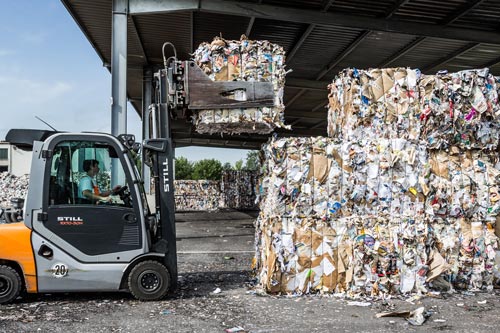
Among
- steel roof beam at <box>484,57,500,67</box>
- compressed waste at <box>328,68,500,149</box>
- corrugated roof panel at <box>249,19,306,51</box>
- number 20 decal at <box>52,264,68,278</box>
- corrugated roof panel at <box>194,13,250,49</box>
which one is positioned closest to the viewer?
number 20 decal at <box>52,264,68,278</box>

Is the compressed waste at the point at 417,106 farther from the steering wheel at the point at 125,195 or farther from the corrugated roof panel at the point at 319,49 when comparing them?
the corrugated roof panel at the point at 319,49

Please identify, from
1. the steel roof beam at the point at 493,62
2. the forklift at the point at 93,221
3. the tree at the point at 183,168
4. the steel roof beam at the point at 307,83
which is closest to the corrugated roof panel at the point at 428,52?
the steel roof beam at the point at 493,62

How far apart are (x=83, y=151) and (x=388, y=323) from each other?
4.11 meters

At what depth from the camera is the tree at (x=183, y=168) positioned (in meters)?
55.3

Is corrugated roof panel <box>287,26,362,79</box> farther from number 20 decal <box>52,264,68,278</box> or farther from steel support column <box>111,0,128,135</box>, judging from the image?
number 20 decal <box>52,264,68,278</box>

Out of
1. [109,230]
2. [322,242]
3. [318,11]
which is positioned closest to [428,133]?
[322,242]

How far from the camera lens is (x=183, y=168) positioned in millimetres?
57156

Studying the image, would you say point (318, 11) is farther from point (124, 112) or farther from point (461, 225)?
point (461, 225)

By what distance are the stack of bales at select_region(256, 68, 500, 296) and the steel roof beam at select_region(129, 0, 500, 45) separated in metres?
5.21

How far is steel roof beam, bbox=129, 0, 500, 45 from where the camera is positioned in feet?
35.9

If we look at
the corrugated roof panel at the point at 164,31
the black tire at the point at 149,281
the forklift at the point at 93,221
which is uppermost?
the corrugated roof panel at the point at 164,31

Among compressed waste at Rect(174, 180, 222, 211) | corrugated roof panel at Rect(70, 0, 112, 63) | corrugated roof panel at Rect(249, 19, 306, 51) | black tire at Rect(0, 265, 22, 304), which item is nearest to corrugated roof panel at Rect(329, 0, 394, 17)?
corrugated roof panel at Rect(249, 19, 306, 51)

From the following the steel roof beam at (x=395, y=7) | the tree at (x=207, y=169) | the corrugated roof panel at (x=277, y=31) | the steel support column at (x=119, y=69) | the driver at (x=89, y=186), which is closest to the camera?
the driver at (x=89, y=186)

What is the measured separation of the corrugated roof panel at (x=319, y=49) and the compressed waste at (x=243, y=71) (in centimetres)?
688
